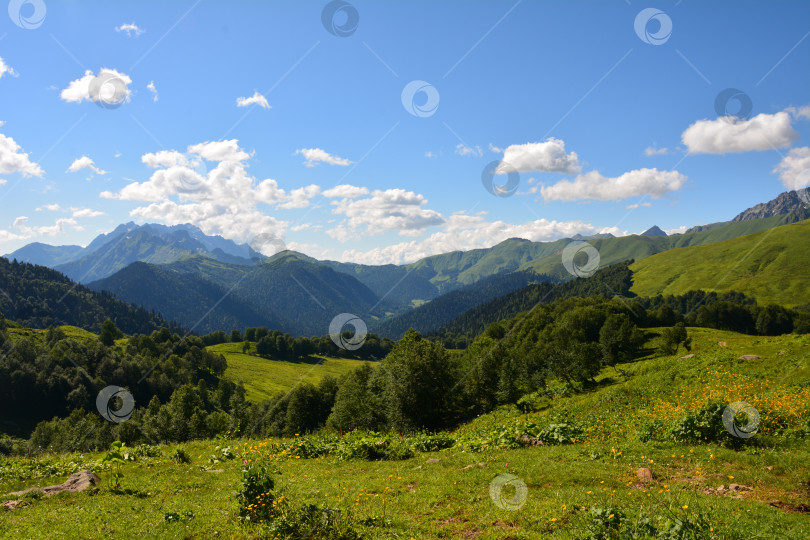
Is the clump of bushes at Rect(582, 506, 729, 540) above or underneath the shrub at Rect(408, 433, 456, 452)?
above

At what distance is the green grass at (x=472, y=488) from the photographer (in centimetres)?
1010

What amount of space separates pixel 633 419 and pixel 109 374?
16727 cm

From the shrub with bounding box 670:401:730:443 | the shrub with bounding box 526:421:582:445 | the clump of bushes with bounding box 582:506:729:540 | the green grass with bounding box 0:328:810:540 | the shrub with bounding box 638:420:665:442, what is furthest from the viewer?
the shrub with bounding box 526:421:582:445

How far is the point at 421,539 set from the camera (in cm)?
964

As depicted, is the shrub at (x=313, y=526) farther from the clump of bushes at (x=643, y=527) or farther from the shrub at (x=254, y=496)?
the clump of bushes at (x=643, y=527)

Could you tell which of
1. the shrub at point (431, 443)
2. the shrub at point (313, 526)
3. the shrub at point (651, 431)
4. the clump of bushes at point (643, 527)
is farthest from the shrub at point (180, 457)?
the shrub at point (651, 431)

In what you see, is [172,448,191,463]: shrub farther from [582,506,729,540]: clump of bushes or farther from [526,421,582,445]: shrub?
[582,506,729,540]: clump of bushes

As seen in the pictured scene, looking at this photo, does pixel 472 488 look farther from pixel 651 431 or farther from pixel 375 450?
pixel 651 431

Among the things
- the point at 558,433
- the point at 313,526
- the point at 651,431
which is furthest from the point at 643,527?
the point at 558,433

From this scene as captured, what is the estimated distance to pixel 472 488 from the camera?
43.4ft

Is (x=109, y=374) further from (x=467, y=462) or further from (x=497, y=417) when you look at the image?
(x=467, y=462)

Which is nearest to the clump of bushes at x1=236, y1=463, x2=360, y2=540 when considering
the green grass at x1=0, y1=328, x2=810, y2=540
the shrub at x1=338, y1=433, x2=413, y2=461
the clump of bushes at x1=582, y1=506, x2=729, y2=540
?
the green grass at x1=0, y1=328, x2=810, y2=540

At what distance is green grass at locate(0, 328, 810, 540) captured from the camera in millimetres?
10102

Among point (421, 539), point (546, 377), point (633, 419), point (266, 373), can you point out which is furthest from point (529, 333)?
point (266, 373)
